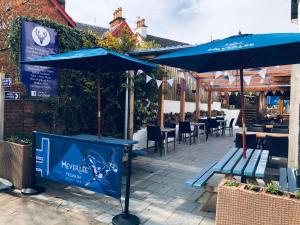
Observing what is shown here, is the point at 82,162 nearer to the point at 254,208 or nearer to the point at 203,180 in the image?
the point at 203,180

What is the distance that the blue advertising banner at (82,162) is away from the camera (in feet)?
11.1

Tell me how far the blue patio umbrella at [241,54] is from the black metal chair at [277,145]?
8.47 feet

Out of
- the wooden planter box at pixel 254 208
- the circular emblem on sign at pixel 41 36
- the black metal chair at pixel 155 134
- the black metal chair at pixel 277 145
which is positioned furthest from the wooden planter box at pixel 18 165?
the black metal chair at pixel 277 145

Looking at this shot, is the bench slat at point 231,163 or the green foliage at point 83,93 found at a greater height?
the green foliage at point 83,93

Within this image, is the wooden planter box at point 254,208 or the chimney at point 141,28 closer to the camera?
the wooden planter box at point 254,208

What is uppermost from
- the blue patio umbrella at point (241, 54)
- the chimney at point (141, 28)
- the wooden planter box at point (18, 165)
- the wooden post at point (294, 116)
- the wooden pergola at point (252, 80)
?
the chimney at point (141, 28)

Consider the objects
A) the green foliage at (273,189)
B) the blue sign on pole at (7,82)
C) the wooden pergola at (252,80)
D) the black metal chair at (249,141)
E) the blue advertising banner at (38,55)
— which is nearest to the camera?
the green foliage at (273,189)

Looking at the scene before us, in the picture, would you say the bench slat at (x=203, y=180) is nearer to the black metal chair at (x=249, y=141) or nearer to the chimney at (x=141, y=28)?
the black metal chair at (x=249, y=141)

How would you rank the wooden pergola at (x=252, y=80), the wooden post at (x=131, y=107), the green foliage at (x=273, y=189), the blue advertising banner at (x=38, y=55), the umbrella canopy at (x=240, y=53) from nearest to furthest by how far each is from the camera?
the green foliage at (x=273, y=189), the umbrella canopy at (x=240, y=53), the blue advertising banner at (x=38, y=55), the wooden post at (x=131, y=107), the wooden pergola at (x=252, y=80)

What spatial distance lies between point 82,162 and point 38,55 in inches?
152

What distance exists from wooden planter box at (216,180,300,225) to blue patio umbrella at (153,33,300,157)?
1.40 metres

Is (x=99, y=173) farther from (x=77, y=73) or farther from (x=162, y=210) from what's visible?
(x=77, y=73)

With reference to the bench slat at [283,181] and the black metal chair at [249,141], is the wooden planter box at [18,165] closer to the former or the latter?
the bench slat at [283,181]

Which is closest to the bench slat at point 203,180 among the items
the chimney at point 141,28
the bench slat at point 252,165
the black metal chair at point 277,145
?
the bench slat at point 252,165
